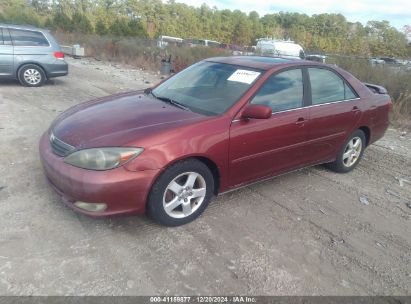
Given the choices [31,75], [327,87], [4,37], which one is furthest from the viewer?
[31,75]

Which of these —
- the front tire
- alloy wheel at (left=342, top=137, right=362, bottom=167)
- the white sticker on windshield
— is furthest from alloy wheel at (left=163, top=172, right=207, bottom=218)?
alloy wheel at (left=342, top=137, right=362, bottom=167)

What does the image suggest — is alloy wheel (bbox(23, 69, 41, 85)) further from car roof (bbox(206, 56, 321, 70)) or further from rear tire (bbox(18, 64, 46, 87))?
car roof (bbox(206, 56, 321, 70))

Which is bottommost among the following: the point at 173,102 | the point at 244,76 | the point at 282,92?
the point at 173,102

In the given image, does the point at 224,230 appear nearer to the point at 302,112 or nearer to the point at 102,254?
the point at 102,254

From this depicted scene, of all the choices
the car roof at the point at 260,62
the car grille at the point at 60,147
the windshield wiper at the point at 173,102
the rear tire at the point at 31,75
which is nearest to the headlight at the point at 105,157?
the car grille at the point at 60,147

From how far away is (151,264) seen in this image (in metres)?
2.78

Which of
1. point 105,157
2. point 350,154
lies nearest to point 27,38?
point 105,157

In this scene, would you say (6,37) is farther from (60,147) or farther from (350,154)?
(350,154)

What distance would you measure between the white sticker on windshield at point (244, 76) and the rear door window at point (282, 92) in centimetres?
15

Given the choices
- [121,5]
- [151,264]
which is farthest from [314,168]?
[121,5]

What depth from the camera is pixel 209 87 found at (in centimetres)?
384

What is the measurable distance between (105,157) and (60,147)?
60 cm

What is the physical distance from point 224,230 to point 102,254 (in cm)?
115

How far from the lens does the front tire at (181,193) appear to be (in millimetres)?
3027
